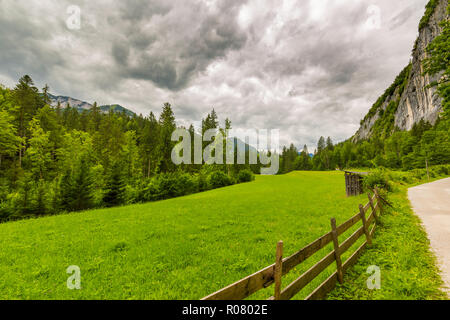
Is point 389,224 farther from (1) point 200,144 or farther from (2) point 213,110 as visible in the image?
(2) point 213,110

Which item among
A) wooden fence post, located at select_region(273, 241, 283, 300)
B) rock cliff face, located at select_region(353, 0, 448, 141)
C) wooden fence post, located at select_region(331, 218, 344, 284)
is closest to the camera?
wooden fence post, located at select_region(273, 241, 283, 300)

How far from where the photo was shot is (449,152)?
1946 inches

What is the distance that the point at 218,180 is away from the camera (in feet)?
145

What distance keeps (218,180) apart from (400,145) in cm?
7985

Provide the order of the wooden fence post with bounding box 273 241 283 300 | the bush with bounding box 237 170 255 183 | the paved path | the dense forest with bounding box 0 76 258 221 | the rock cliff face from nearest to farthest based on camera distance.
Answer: the wooden fence post with bounding box 273 241 283 300, the paved path, the dense forest with bounding box 0 76 258 221, the bush with bounding box 237 170 255 183, the rock cliff face

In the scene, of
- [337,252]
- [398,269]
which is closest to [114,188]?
[337,252]

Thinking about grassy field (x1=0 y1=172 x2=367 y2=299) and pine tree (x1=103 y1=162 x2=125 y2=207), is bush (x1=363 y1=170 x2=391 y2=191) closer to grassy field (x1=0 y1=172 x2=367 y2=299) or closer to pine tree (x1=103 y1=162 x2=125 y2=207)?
grassy field (x1=0 y1=172 x2=367 y2=299)

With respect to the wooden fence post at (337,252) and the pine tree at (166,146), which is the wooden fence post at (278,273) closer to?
the wooden fence post at (337,252)

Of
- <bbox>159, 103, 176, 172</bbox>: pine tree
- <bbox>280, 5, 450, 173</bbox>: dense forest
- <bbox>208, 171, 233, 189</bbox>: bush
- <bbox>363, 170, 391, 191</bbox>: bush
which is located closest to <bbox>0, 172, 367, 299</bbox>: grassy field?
<bbox>363, 170, 391, 191</bbox>: bush

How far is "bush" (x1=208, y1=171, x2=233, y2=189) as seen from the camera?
140 feet

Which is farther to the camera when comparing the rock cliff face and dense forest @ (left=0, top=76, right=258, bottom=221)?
→ the rock cliff face
